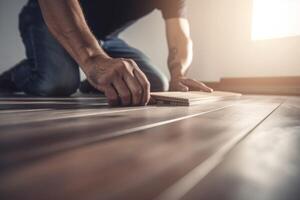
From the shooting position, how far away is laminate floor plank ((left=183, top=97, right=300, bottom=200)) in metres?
0.18

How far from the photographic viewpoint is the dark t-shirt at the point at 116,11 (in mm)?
1443

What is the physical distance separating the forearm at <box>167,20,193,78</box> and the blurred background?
1.40 meters

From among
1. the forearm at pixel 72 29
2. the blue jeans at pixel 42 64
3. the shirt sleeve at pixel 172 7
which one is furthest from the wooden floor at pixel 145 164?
the shirt sleeve at pixel 172 7

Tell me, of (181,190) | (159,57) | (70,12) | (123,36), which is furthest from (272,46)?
(181,190)

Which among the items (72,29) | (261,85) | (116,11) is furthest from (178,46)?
(261,85)

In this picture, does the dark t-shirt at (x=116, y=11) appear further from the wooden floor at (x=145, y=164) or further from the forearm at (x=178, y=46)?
the wooden floor at (x=145, y=164)

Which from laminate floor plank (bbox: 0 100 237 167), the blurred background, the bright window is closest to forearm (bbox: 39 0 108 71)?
laminate floor plank (bbox: 0 100 237 167)

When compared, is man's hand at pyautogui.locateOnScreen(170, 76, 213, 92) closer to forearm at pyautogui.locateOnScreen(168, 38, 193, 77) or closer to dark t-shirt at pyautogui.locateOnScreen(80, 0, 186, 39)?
forearm at pyautogui.locateOnScreen(168, 38, 193, 77)

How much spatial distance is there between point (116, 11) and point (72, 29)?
2.48 ft

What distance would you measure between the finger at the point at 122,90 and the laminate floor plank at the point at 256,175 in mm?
392

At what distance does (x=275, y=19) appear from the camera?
2637 millimetres

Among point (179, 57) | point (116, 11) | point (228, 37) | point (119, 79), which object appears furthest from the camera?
point (228, 37)

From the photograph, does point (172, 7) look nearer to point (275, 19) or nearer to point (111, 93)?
point (111, 93)

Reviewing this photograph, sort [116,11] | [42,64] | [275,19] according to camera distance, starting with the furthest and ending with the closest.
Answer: [275,19]
[116,11]
[42,64]
